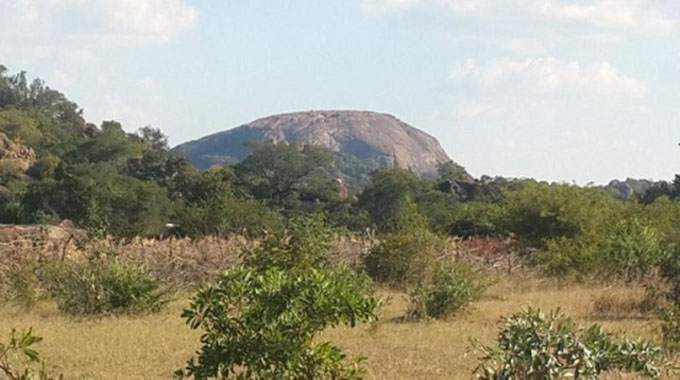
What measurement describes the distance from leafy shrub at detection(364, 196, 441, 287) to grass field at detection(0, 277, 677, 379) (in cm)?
392

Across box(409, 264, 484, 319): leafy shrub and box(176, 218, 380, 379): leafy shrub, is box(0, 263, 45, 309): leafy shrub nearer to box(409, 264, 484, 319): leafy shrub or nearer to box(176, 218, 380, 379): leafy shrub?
box(409, 264, 484, 319): leafy shrub

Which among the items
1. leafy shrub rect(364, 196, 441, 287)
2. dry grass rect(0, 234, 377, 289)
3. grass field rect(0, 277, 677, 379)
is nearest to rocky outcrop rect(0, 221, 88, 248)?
dry grass rect(0, 234, 377, 289)

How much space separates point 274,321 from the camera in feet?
22.9

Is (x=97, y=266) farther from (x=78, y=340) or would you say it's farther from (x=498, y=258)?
(x=498, y=258)

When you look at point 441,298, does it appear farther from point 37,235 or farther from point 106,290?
point 37,235

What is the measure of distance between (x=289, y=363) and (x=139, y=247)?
17.3m

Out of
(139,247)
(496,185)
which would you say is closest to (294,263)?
(139,247)

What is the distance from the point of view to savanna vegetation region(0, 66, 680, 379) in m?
6.85

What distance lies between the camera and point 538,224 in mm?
28188

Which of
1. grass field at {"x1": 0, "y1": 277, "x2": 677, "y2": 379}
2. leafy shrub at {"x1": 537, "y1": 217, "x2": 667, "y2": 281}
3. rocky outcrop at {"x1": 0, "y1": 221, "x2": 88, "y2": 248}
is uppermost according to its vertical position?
rocky outcrop at {"x1": 0, "y1": 221, "x2": 88, "y2": 248}

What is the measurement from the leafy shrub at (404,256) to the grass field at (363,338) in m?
3.92

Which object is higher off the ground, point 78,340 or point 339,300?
point 339,300

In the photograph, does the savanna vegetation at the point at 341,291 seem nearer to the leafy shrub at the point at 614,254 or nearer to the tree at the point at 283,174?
the leafy shrub at the point at 614,254

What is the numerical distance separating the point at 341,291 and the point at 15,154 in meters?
61.4
